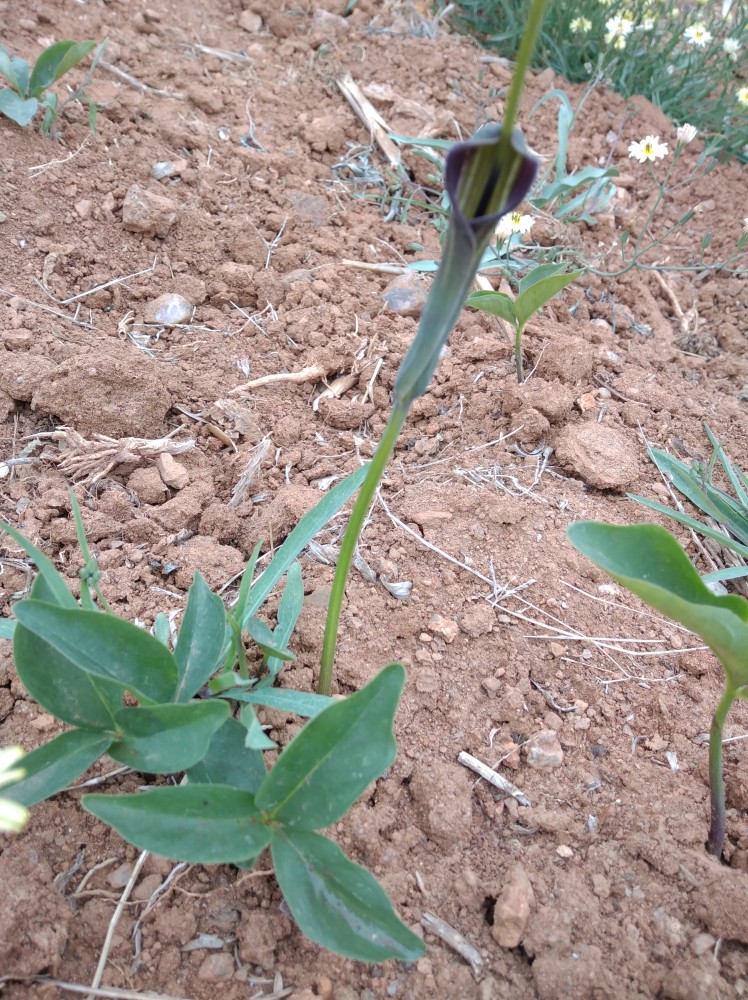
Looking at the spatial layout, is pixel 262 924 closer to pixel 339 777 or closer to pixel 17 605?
pixel 339 777

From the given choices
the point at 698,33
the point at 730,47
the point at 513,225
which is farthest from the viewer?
the point at 698,33

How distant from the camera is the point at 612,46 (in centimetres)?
343

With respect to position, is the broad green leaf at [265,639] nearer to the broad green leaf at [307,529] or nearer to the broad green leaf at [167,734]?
the broad green leaf at [307,529]

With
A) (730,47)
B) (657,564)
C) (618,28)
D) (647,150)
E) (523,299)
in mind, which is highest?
(730,47)

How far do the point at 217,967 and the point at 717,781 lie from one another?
796mm

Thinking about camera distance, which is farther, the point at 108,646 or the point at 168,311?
the point at 168,311

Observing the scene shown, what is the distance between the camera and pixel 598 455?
74.3 inches

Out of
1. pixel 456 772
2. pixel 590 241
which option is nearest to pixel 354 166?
pixel 590 241

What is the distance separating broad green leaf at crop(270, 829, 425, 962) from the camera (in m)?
0.89

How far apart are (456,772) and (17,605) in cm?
75

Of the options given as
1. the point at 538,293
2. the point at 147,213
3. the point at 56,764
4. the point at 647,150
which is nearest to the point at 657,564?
the point at 56,764

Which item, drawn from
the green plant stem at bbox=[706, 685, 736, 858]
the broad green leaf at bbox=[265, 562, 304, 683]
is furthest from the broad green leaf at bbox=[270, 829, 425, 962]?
the green plant stem at bbox=[706, 685, 736, 858]

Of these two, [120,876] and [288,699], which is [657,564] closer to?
[288,699]

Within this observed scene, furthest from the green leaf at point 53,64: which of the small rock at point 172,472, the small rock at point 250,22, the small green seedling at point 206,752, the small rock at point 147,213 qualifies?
the small green seedling at point 206,752
